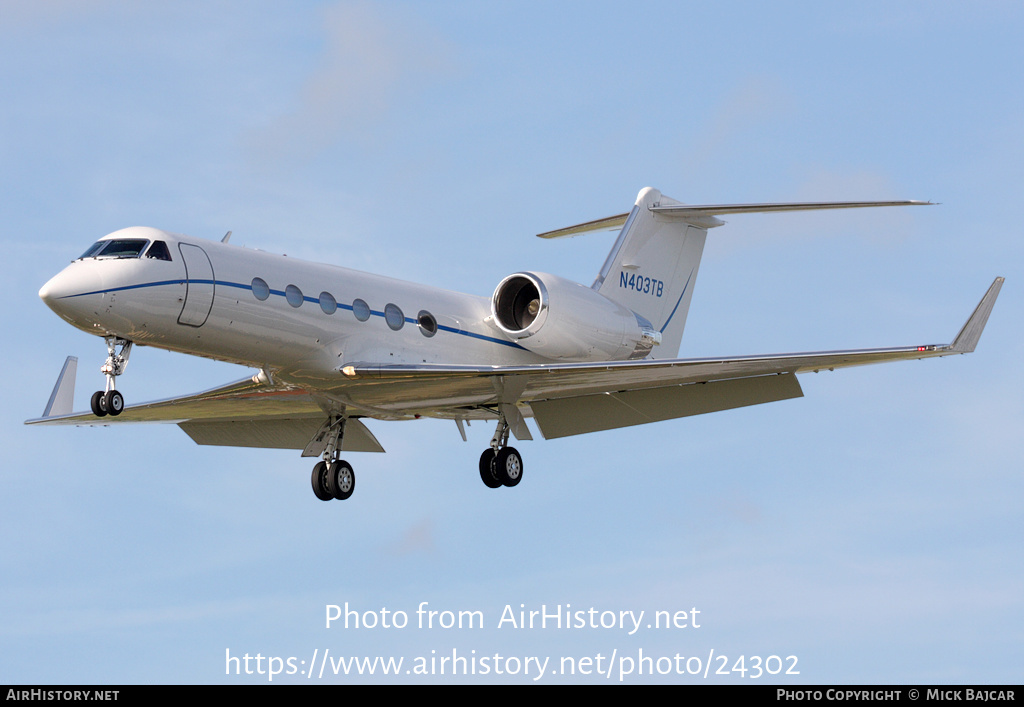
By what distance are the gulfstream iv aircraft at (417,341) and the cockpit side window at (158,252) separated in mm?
22

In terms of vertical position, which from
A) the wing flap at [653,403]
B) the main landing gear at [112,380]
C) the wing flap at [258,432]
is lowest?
the main landing gear at [112,380]

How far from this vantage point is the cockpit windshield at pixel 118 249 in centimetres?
1823

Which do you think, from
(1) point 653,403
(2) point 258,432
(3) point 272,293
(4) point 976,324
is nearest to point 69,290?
(3) point 272,293

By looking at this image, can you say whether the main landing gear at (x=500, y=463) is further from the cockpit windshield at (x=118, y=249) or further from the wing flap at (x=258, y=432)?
the cockpit windshield at (x=118, y=249)

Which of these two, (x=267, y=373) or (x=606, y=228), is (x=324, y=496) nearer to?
(x=267, y=373)

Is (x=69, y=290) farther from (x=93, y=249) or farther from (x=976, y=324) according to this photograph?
(x=976, y=324)

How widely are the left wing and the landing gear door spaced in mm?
2310

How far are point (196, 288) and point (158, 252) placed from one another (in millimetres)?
687

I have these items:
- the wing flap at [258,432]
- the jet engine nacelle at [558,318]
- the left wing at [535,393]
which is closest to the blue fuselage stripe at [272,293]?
the jet engine nacelle at [558,318]

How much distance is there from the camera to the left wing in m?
19.7

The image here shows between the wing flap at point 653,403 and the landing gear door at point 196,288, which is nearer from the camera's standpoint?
the landing gear door at point 196,288

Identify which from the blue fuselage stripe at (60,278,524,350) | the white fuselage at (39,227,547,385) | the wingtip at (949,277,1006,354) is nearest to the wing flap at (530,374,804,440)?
the blue fuselage stripe at (60,278,524,350)

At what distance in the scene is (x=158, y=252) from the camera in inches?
722

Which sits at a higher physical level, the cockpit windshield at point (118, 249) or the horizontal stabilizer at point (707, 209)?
the horizontal stabilizer at point (707, 209)
